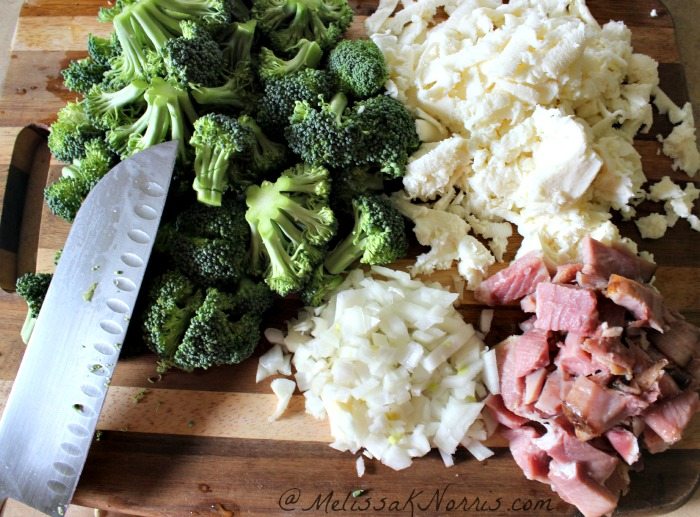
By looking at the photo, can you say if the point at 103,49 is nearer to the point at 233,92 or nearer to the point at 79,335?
the point at 233,92

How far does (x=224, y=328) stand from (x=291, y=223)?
1.53ft

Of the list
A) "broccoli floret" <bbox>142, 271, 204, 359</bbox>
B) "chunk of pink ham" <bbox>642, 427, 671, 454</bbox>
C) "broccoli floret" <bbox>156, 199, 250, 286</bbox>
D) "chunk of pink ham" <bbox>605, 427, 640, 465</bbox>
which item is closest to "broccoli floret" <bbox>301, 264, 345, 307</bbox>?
"broccoli floret" <bbox>156, 199, 250, 286</bbox>

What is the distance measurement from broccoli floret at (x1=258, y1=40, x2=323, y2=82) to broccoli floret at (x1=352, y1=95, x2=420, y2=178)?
323 mm

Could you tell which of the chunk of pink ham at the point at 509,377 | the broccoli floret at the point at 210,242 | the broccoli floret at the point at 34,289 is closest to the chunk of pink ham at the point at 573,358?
the chunk of pink ham at the point at 509,377

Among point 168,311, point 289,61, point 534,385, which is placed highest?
point 289,61

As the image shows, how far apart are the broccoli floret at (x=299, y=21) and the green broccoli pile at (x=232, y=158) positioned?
0.10 metres

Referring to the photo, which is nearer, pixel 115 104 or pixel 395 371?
pixel 395 371

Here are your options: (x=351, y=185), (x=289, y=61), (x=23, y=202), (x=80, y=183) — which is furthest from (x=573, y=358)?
(x=23, y=202)

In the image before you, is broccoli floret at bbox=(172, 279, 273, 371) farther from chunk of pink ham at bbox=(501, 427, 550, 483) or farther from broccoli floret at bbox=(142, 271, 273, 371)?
chunk of pink ham at bbox=(501, 427, 550, 483)

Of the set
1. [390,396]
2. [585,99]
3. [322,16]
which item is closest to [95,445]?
[390,396]

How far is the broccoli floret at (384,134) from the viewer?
239 cm

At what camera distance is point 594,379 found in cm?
219

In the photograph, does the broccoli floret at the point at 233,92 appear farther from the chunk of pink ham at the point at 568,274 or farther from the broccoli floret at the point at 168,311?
the chunk of pink ham at the point at 568,274

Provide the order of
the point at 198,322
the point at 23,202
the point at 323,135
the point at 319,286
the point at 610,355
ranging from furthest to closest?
the point at 23,202 < the point at 319,286 < the point at 323,135 < the point at 198,322 < the point at 610,355
